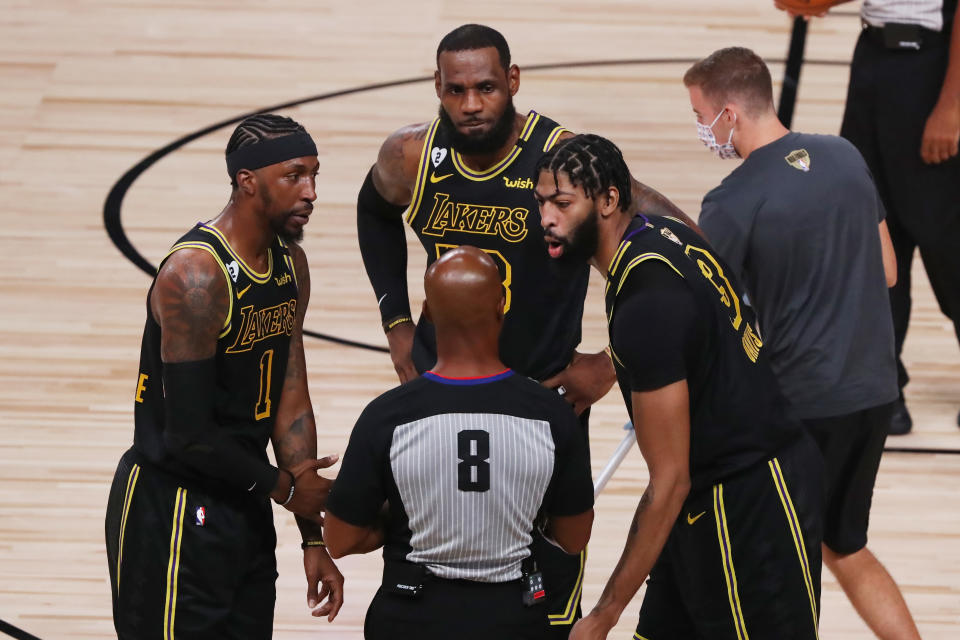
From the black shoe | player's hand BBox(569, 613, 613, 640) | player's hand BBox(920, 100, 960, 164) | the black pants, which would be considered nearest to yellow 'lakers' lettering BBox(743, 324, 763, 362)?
player's hand BBox(569, 613, 613, 640)

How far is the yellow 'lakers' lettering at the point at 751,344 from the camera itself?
331cm

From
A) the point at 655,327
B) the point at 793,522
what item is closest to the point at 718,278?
the point at 655,327

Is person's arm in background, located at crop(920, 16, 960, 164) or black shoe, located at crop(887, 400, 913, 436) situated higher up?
person's arm in background, located at crop(920, 16, 960, 164)

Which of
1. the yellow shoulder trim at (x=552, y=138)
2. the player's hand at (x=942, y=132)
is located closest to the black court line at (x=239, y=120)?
the player's hand at (x=942, y=132)

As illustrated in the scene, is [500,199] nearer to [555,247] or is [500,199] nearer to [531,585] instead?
[555,247]

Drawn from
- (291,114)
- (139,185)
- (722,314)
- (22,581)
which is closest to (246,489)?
(722,314)

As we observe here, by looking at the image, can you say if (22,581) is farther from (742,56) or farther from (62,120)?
(62,120)

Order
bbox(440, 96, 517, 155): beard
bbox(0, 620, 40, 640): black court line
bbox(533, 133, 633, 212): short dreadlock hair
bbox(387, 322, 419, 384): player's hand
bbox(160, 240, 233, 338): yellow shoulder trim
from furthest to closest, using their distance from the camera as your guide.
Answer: bbox(0, 620, 40, 640): black court line < bbox(387, 322, 419, 384): player's hand < bbox(440, 96, 517, 155): beard < bbox(160, 240, 233, 338): yellow shoulder trim < bbox(533, 133, 633, 212): short dreadlock hair

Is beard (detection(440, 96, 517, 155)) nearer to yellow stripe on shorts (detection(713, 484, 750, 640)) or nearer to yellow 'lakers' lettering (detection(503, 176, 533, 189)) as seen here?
yellow 'lakers' lettering (detection(503, 176, 533, 189))

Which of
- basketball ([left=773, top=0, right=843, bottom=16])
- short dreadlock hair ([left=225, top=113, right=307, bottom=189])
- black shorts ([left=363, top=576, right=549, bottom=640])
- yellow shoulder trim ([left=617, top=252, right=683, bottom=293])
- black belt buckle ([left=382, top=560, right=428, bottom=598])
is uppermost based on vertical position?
basketball ([left=773, top=0, right=843, bottom=16])

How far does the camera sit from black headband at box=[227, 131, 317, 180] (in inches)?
131

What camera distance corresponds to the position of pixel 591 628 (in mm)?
3102

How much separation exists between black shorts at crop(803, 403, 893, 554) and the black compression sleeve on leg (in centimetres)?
161

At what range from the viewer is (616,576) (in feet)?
10.3
